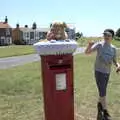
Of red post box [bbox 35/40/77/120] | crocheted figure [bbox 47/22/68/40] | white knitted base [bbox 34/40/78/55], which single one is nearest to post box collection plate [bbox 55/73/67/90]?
red post box [bbox 35/40/77/120]

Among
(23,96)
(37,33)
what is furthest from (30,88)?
(37,33)

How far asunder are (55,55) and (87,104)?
3.54m

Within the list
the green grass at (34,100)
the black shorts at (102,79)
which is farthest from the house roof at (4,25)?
the black shorts at (102,79)

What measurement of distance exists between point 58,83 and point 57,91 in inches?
4.3

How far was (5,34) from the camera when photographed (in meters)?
115

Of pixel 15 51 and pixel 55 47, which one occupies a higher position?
pixel 55 47

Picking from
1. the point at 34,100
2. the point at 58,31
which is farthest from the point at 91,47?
the point at 34,100

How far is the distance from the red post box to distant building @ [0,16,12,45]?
358ft

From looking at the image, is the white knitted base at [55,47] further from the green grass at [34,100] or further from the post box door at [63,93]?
the green grass at [34,100]

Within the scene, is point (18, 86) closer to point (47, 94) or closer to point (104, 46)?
point (104, 46)

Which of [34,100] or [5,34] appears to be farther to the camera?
[5,34]

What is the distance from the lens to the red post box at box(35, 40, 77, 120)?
5.46m

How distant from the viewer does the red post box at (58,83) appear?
215 inches

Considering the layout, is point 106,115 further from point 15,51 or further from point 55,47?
point 15,51
